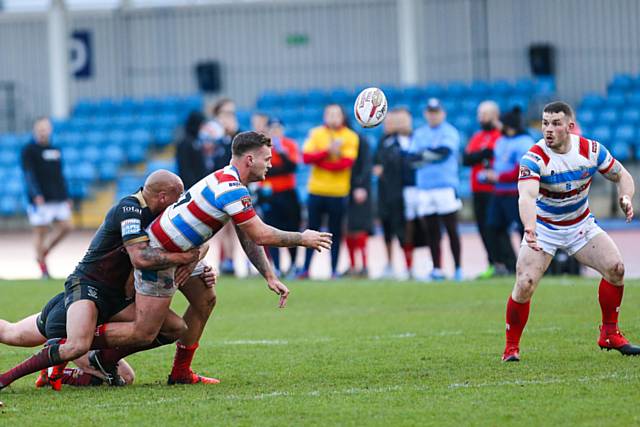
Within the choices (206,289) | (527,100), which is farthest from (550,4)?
(206,289)

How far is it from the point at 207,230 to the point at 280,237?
20.6 inches

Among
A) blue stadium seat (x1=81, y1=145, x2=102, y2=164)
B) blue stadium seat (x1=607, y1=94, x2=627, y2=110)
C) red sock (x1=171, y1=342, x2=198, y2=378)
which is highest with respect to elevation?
blue stadium seat (x1=607, y1=94, x2=627, y2=110)

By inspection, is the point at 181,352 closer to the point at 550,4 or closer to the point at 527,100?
the point at 527,100

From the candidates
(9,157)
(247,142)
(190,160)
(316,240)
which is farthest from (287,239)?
(9,157)

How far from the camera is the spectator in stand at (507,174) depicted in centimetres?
1502

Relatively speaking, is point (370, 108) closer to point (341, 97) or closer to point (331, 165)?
point (331, 165)

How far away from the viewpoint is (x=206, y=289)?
8.32m

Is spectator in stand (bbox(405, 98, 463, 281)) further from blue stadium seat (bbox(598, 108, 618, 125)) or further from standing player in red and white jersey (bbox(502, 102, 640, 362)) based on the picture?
blue stadium seat (bbox(598, 108, 618, 125))

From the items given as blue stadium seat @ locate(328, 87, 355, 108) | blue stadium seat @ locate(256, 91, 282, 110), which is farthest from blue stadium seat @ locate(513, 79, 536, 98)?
blue stadium seat @ locate(256, 91, 282, 110)

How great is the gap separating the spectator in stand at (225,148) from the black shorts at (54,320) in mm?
7467

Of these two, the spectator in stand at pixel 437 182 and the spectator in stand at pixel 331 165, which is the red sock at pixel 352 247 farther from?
the spectator in stand at pixel 437 182

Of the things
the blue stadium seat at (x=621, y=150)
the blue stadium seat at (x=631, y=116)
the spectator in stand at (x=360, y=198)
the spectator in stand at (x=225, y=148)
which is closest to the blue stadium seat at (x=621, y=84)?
the blue stadium seat at (x=631, y=116)

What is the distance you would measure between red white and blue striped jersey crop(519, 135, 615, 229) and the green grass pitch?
110 cm

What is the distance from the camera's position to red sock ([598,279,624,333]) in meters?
8.91
